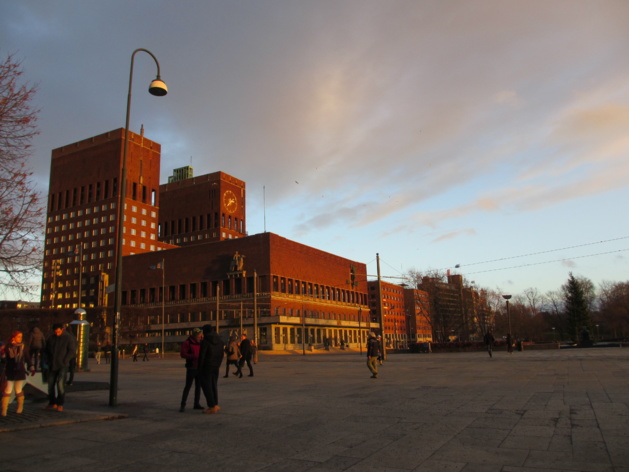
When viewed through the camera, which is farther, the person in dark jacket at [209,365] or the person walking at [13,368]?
the person in dark jacket at [209,365]

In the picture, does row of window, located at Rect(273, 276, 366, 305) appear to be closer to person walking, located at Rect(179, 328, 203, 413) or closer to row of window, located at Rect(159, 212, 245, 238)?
row of window, located at Rect(159, 212, 245, 238)

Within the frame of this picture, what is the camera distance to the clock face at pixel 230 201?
5177 inches

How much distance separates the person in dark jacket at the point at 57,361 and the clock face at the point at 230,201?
400 ft

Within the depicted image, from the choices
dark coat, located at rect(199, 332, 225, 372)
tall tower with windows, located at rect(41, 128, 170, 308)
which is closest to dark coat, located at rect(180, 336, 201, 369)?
dark coat, located at rect(199, 332, 225, 372)

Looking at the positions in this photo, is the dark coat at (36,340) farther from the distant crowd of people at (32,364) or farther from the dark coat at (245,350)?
the dark coat at (245,350)

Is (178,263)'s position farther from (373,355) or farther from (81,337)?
(373,355)

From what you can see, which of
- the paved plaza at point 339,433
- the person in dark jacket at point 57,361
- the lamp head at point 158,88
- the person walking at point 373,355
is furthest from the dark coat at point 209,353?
the person walking at point 373,355

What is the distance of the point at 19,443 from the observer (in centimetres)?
729

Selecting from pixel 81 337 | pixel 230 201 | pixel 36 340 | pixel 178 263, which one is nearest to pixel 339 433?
pixel 36 340

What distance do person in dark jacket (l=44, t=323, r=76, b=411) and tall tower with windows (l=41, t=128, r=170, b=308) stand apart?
344ft

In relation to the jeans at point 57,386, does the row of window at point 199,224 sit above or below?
above

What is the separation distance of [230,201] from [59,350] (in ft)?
410

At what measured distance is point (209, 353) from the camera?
10.5 meters

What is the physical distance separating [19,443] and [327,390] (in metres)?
9.03
